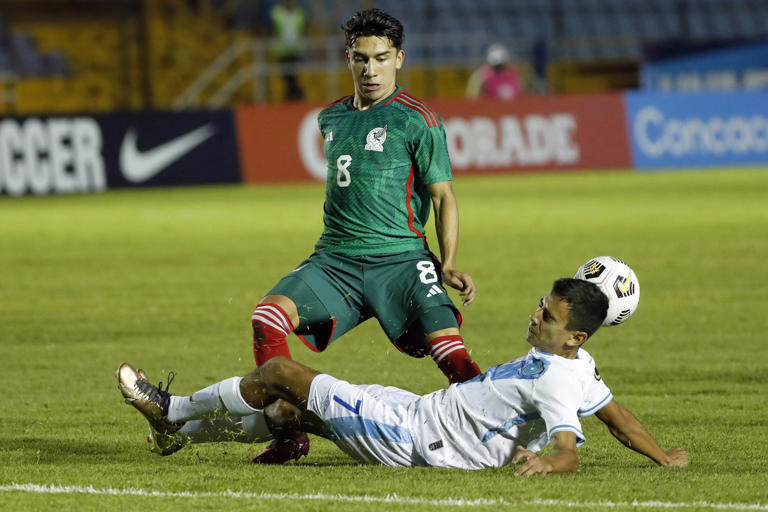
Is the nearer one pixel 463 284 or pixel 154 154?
pixel 463 284

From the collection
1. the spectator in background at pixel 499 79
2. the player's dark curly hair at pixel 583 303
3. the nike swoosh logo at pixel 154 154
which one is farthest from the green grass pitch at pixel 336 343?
the spectator in background at pixel 499 79

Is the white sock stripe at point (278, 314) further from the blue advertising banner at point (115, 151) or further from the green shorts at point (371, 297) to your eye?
the blue advertising banner at point (115, 151)

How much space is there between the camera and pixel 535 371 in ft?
18.5

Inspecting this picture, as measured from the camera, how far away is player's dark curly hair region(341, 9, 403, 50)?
22.2ft

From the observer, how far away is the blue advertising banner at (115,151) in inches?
907

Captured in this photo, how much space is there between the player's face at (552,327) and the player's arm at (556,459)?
0.38 meters

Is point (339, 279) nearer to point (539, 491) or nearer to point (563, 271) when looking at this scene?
point (539, 491)

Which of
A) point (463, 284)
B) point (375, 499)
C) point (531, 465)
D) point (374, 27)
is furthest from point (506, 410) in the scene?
point (374, 27)

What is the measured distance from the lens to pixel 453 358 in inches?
253

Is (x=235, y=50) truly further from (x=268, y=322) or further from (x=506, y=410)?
(x=506, y=410)

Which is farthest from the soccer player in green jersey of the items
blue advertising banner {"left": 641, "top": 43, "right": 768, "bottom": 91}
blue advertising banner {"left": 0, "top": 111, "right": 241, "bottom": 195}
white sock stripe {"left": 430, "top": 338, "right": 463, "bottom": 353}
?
blue advertising banner {"left": 641, "top": 43, "right": 768, "bottom": 91}

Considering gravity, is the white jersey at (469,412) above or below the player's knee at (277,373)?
below

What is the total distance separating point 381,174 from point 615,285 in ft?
4.63

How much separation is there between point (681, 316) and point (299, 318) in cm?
518
